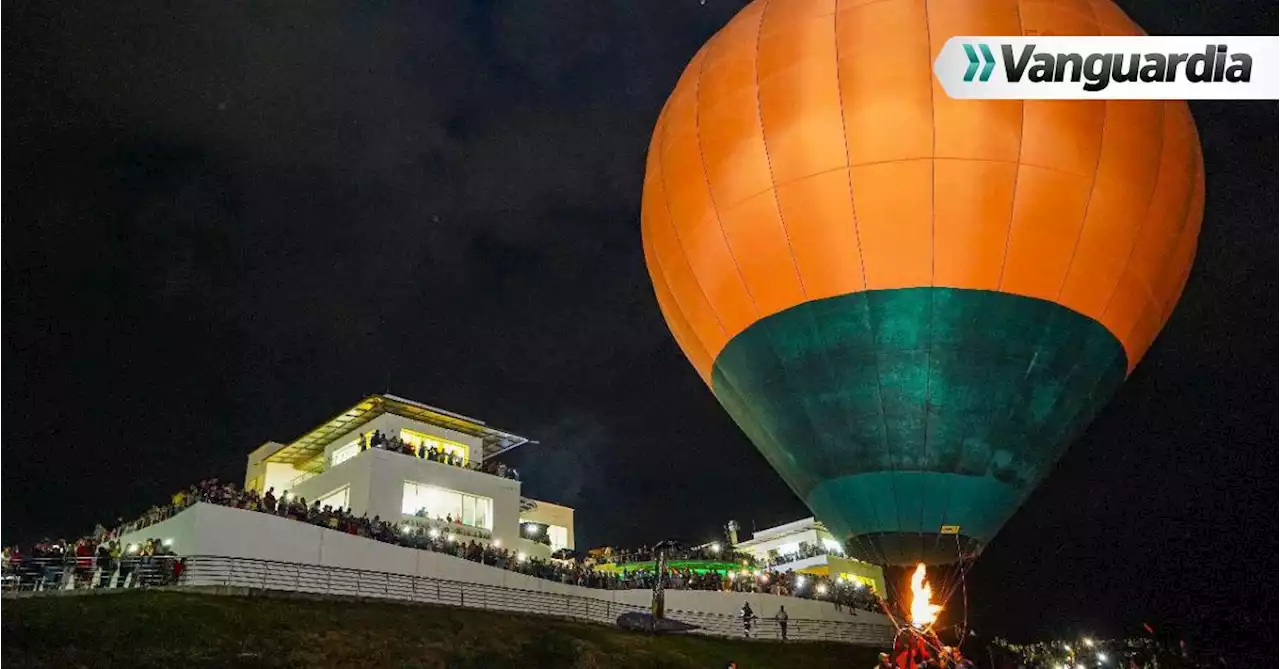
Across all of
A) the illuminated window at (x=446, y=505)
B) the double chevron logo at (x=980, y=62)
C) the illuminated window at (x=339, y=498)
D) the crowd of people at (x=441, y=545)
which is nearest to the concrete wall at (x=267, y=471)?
the crowd of people at (x=441, y=545)

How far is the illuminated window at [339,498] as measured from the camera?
3491 centimetres

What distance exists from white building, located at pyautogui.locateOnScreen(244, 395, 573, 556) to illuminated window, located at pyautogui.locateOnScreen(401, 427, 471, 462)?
0.05 meters

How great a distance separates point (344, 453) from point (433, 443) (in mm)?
4299

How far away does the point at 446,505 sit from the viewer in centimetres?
3644

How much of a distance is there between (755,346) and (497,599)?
13847mm

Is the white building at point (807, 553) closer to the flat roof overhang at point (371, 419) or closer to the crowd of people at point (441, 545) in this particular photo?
the crowd of people at point (441, 545)

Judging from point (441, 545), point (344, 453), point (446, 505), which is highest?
point (344, 453)

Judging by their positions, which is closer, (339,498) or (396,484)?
(396,484)

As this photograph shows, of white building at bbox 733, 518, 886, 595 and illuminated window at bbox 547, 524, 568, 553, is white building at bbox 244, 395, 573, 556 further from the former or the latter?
Answer: white building at bbox 733, 518, 886, 595

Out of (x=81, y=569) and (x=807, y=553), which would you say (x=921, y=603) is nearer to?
(x=81, y=569)

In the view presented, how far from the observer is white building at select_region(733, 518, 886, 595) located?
56062mm

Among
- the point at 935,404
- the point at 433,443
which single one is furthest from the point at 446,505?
the point at 935,404

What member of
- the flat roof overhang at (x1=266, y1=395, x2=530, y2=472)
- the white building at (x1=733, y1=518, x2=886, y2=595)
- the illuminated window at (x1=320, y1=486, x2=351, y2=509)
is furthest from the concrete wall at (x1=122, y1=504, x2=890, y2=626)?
the white building at (x1=733, y1=518, x2=886, y2=595)

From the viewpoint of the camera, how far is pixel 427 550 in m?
28.9
